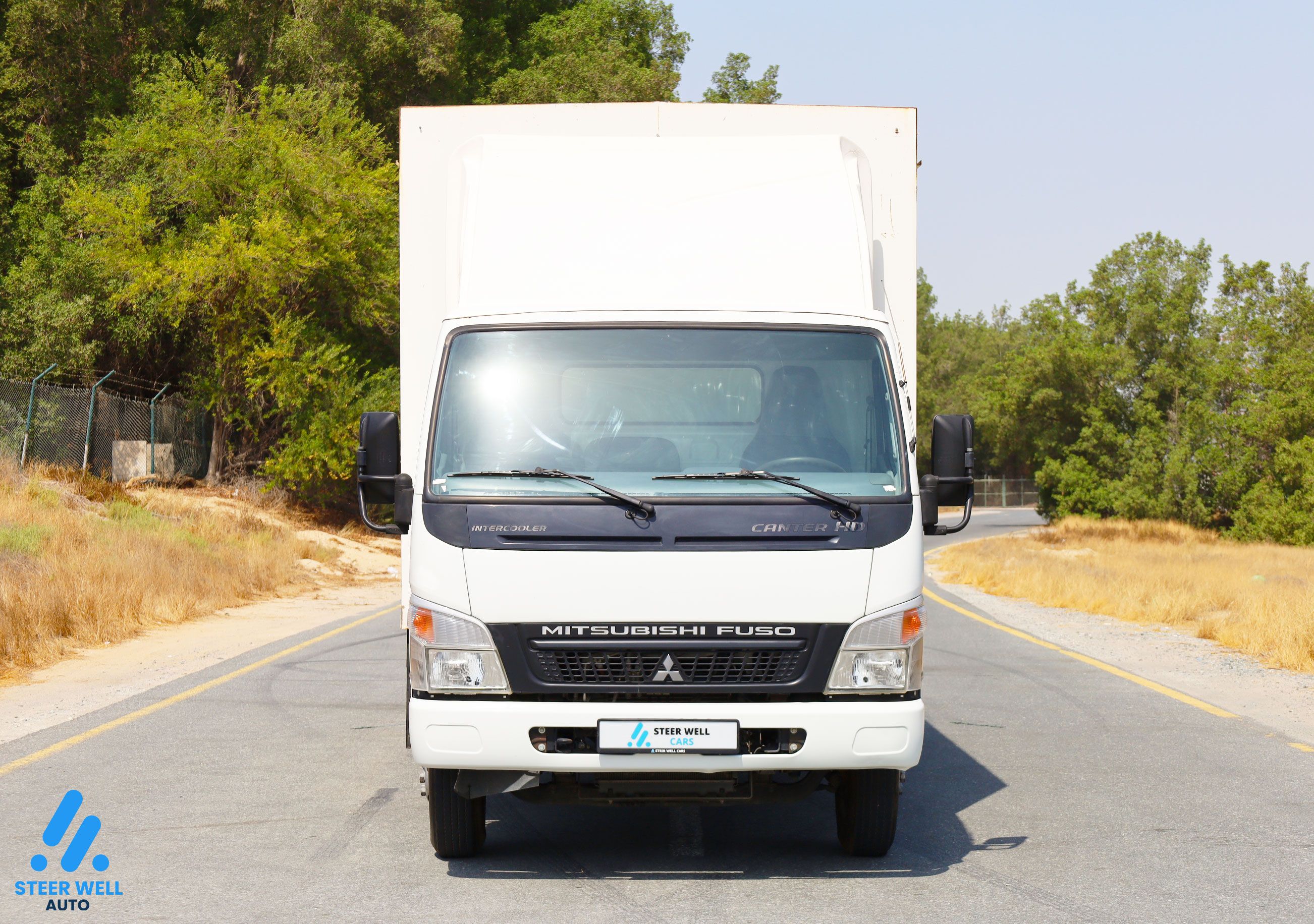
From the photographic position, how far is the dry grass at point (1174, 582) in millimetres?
16500

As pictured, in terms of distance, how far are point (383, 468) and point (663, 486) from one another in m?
1.24

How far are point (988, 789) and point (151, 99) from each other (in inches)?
1439

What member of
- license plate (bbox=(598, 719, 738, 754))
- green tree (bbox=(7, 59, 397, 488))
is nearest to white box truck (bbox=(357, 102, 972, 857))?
license plate (bbox=(598, 719, 738, 754))

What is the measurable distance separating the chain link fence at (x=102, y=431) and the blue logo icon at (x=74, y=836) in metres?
21.9

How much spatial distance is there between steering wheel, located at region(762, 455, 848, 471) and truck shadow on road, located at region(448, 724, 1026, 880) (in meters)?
1.77

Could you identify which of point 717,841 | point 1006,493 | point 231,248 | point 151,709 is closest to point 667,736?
point 717,841

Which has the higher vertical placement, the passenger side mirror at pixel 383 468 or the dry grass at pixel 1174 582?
the passenger side mirror at pixel 383 468

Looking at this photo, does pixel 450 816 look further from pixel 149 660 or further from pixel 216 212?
pixel 216 212

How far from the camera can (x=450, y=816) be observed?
6219 mm

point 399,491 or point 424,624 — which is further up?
point 399,491

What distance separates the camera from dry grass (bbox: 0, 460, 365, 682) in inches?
572

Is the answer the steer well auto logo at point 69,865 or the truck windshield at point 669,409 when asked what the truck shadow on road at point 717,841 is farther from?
the truck windshield at point 669,409

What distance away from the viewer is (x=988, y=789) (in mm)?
7961

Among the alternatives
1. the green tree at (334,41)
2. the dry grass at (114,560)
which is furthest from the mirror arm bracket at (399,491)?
the green tree at (334,41)
